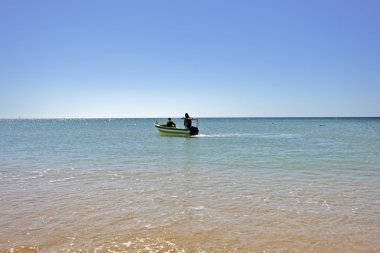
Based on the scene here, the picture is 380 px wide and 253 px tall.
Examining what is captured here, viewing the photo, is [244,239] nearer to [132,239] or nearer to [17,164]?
[132,239]

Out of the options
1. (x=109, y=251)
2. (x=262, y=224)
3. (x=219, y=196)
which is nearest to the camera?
(x=109, y=251)

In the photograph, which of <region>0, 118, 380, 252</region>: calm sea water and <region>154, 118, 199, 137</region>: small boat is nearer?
<region>0, 118, 380, 252</region>: calm sea water

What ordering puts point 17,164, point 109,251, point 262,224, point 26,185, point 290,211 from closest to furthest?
point 109,251
point 262,224
point 290,211
point 26,185
point 17,164

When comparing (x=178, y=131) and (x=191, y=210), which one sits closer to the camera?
(x=191, y=210)

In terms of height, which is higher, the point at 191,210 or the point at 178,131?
the point at 178,131

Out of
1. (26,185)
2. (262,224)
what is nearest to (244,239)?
(262,224)

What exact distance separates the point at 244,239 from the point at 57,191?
21.3 ft

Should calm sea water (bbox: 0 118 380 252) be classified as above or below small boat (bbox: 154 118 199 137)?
below

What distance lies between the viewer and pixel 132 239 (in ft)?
21.4

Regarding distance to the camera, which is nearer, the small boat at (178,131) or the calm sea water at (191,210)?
the calm sea water at (191,210)

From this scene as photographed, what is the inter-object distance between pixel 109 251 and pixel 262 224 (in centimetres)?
314

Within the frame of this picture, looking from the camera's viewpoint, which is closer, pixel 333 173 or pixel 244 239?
pixel 244 239

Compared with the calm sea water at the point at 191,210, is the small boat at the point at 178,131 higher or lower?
higher

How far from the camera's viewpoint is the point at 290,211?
830 centimetres
